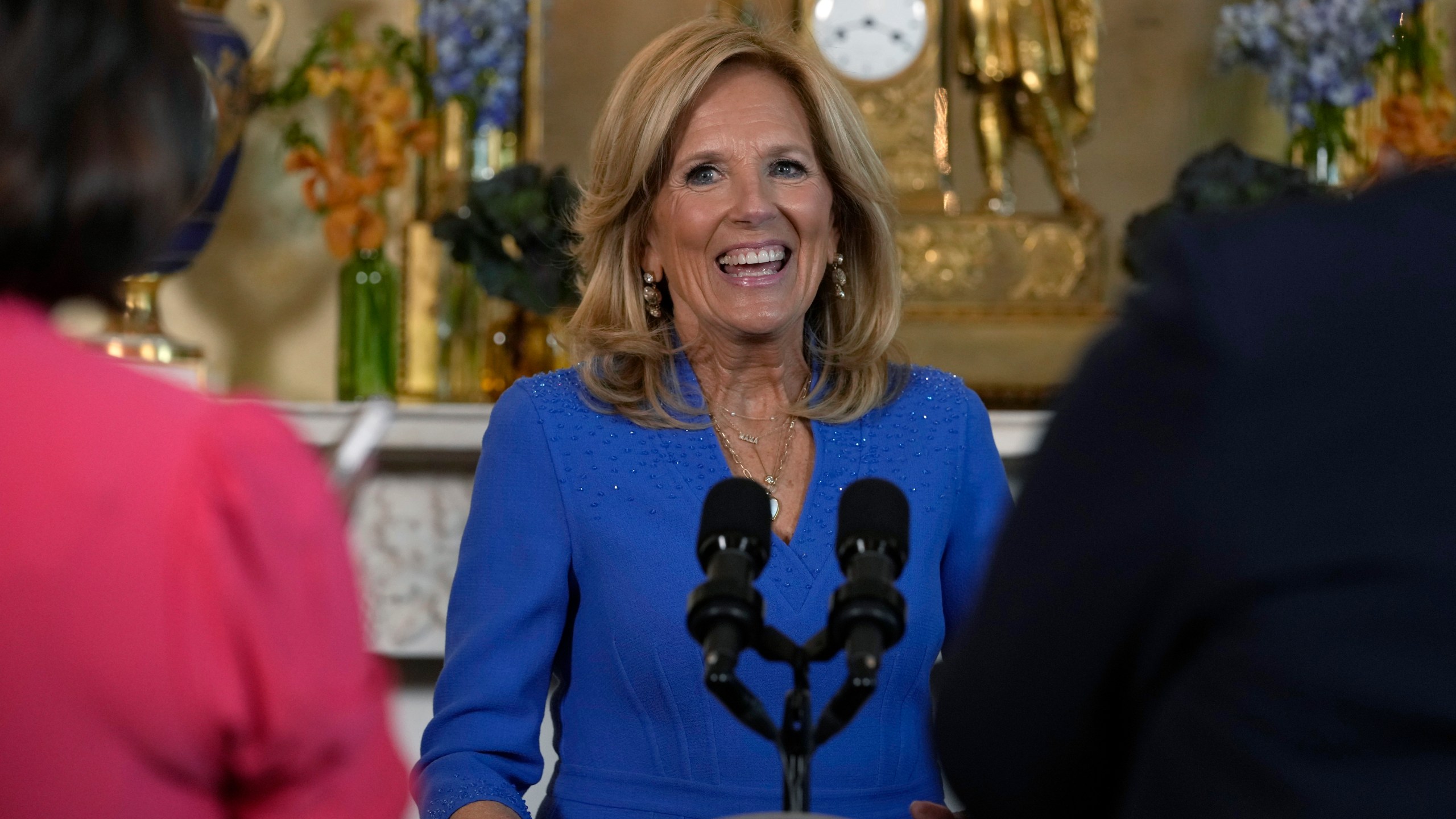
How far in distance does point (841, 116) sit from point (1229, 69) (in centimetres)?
136

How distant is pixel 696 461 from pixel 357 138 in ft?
4.63

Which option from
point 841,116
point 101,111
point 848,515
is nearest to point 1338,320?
point 848,515

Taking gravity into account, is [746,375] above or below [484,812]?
above

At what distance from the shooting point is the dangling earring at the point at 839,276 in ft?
6.55

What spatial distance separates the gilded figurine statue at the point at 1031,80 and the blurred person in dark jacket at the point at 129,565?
2.24 metres

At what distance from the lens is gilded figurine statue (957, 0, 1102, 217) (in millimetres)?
2799

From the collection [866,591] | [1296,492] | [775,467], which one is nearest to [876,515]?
[866,591]

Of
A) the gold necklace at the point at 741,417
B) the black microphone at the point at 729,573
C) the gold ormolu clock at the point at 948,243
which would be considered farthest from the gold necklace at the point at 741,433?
the gold ormolu clock at the point at 948,243

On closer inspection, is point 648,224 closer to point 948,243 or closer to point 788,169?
point 788,169

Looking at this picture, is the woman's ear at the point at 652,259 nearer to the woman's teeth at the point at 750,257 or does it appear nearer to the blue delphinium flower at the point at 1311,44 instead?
the woman's teeth at the point at 750,257

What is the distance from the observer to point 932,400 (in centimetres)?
189

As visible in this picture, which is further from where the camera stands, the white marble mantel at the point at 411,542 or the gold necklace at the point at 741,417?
the white marble mantel at the point at 411,542

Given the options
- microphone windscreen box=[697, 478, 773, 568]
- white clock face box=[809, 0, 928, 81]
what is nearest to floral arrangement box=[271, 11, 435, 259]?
white clock face box=[809, 0, 928, 81]

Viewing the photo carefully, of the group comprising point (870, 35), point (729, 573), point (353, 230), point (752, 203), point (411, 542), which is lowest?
point (411, 542)
